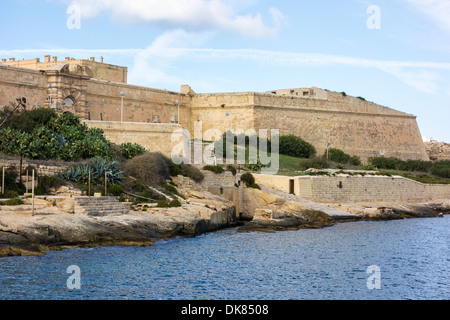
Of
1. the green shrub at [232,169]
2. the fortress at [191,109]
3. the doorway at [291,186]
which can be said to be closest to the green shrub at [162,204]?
the green shrub at [232,169]

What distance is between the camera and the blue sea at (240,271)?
14.8 meters

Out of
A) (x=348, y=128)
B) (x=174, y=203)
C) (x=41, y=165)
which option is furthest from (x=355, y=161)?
(x=41, y=165)

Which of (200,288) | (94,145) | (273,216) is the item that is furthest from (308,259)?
(94,145)

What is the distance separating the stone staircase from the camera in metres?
20.7

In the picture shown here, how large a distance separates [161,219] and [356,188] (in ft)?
49.8

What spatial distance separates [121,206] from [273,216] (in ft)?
22.7

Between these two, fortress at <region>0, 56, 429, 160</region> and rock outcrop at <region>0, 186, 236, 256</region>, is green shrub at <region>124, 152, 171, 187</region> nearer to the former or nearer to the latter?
rock outcrop at <region>0, 186, 236, 256</region>

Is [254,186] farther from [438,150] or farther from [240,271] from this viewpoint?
[438,150]

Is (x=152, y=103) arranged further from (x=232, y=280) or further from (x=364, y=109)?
(x=232, y=280)

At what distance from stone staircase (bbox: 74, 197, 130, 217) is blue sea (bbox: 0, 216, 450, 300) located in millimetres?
2204

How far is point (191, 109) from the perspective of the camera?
141 ft

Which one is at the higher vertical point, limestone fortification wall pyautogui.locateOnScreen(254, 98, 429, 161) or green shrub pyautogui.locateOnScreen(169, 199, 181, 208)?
limestone fortification wall pyautogui.locateOnScreen(254, 98, 429, 161)

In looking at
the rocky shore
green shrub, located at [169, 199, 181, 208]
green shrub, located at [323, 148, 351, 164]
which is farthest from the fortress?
green shrub, located at [169, 199, 181, 208]
